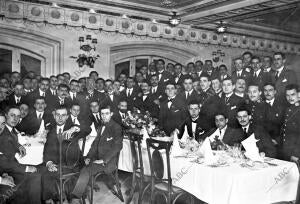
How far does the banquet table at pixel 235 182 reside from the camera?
9.75 feet

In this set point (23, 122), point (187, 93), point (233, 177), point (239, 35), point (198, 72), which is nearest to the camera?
point (233, 177)

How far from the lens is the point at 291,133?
170 inches

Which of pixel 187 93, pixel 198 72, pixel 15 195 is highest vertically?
pixel 198 72

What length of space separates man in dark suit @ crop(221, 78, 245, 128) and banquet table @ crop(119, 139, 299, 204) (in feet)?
5.17

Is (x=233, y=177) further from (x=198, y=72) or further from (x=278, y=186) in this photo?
(x=198, y=72)

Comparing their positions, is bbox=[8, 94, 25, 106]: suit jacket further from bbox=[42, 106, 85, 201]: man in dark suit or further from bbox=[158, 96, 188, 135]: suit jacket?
bbox=[158, 96, 188, 135]: suit jacket

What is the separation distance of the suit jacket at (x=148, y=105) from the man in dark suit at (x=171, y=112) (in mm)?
485

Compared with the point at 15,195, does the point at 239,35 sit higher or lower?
higher

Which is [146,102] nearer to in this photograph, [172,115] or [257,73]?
[172,115]

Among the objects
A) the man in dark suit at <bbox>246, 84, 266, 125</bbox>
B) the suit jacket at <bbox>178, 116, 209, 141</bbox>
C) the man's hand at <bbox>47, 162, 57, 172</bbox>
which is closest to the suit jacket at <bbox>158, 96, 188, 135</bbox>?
the suit jacket at <bbox>178, 116, 209, 141</bbox>

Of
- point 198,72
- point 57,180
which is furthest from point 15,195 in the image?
point 198,72

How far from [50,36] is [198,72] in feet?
11.9

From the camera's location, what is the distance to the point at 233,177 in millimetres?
2951

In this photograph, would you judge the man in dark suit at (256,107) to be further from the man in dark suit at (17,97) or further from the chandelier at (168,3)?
the man in dark suit at (17,97)
